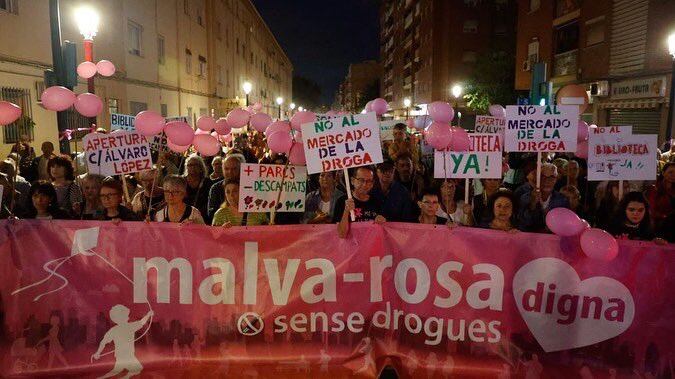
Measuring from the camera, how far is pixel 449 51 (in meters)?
Result: 48.7

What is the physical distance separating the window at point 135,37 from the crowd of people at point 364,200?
13553 mm

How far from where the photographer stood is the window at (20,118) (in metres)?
11.5

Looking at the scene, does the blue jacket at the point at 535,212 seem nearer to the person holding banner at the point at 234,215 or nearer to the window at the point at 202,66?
the person holding banner at the point at 234,215

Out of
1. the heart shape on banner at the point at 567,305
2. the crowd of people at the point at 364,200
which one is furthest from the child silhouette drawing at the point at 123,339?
the heart shape on banner at the point at 567,305

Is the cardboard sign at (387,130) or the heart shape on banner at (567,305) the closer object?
the heart shape on banner at (567,305)

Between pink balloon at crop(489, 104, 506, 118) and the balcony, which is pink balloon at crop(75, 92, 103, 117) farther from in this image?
the balcony

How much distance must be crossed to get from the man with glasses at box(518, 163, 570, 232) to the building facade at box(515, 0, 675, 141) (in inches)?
536

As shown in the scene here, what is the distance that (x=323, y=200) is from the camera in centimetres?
575

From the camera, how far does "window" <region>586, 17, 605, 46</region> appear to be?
2114 centimetres

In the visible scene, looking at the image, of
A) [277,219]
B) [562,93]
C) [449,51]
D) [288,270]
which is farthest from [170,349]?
[449,51]

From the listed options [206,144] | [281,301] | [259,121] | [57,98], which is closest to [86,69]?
[57,98]

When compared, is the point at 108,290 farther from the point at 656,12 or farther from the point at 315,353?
the point at 656,12

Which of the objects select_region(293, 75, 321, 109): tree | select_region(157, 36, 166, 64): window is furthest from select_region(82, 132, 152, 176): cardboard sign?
select_region(293, 75, 321, 109): tree

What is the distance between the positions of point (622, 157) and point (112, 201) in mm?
5506
